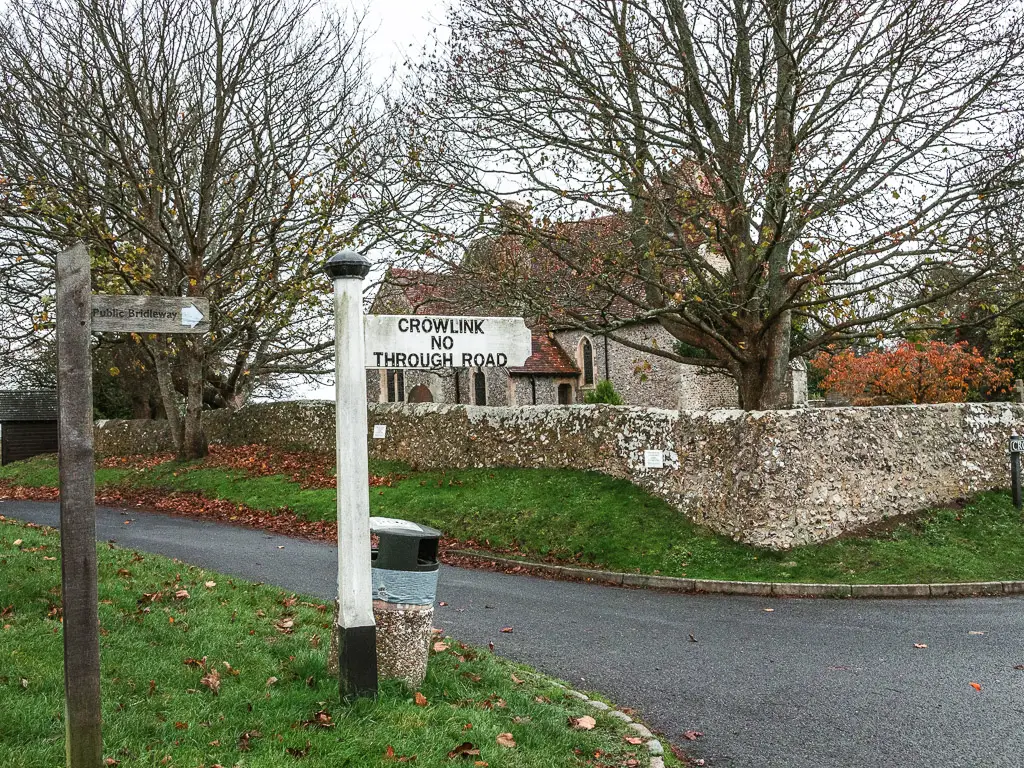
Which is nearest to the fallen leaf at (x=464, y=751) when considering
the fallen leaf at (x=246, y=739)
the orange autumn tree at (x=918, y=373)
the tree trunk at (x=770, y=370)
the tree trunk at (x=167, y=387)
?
the fallen leaf at (x=246, y=739)

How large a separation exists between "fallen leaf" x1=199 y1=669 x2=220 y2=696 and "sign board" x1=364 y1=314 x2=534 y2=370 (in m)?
2.19

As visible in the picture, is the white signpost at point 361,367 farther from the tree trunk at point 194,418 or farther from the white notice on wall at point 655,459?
the tree trunk at point 194,418

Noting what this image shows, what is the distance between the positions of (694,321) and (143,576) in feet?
31.6

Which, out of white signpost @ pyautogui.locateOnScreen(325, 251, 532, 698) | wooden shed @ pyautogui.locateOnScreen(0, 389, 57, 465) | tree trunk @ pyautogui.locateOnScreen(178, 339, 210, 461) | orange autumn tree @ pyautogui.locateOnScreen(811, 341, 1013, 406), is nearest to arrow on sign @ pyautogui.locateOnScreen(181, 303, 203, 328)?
white signpost @ pyautogui.locateOnScreen(325, 251, 532, 698)

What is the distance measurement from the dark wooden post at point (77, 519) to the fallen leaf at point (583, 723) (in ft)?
8.81

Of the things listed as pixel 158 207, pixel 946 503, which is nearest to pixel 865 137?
pixel 946 503

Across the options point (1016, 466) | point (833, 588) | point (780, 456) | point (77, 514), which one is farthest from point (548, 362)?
point (77, 514)

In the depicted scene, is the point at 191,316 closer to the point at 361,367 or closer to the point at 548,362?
the point at 361,367

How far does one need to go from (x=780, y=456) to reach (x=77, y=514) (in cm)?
983

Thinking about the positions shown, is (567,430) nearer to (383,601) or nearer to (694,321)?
(694,321)

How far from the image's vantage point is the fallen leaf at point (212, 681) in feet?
15.8

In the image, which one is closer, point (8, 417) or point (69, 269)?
point (69, 269)

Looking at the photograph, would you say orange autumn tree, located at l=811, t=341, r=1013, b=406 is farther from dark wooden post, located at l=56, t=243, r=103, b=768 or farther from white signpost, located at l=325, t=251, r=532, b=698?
dark wooden post, located at l=56, t=243, r=103, b=768

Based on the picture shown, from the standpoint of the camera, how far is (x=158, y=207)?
1903 centimetres
